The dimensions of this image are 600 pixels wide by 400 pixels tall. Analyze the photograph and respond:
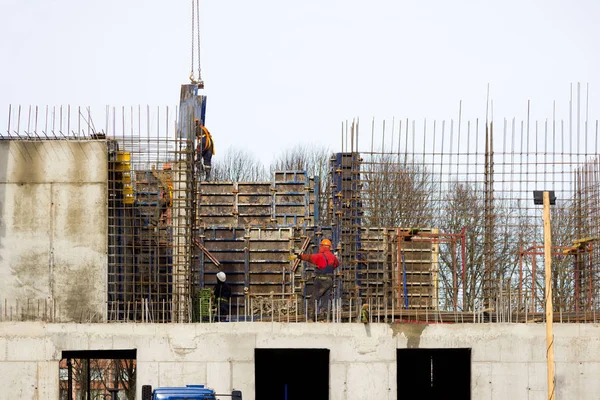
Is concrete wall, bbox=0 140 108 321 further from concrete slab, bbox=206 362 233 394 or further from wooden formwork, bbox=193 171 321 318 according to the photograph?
wooden formwork, bbox=193 171 321 318

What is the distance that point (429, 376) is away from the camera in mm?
32969

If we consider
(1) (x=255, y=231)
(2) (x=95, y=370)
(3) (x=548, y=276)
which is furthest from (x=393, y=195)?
(2) (x=95, y=370)

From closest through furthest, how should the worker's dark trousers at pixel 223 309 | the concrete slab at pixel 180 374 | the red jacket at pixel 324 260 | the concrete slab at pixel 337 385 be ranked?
the concrete slab at pixel 180 374 → the concrete slab at pixel 337 385 → the red jacket at pixel 324 260 → the worker's dark trousers at pixel 223 309

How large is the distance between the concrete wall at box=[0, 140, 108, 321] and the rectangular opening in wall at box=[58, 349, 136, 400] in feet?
5.25

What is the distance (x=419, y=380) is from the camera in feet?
108

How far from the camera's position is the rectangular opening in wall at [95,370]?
28641mm

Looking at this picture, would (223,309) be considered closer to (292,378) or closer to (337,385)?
(292,378)

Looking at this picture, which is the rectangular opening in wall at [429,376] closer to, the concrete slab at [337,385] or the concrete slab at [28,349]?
the concrete slab at [337,385]

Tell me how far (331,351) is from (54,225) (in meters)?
6.77

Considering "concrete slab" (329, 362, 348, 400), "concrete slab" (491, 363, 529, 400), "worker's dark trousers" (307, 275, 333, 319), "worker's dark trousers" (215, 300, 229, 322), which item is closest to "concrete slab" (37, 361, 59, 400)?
"concrete slab" (329, 362, 348, 400)

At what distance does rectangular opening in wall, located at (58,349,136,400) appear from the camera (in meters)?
28.6

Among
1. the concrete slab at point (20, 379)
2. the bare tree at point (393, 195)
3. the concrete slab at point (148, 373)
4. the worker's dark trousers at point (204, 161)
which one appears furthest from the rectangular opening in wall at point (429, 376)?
the concrete slab at point (20, 379)

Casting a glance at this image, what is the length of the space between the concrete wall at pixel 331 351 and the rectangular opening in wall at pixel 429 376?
6.31 metres

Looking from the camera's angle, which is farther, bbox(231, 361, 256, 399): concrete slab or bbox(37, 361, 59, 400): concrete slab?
bbox(231, 361, 256, 399): concrete slab
